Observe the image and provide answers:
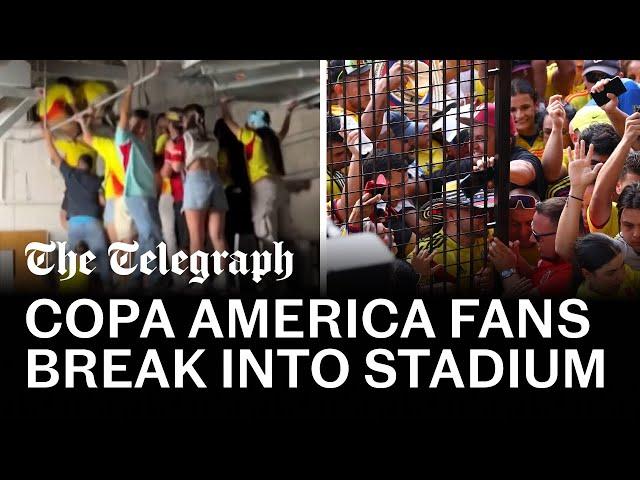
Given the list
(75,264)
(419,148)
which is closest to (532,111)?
(419,148)

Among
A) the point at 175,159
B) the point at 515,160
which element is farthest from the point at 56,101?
the point at 515,160

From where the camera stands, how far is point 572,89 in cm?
579

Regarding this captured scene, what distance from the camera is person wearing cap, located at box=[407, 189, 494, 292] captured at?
5.66m

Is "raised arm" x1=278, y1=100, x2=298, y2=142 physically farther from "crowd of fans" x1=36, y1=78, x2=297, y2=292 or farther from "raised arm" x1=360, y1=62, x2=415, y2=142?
"raised arm" x1=360, y1=62, x2=415, y2=142

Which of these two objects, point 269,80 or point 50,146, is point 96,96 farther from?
point 269,80

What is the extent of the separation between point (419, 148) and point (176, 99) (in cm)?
130

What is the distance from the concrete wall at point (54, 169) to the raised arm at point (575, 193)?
4.60 feet

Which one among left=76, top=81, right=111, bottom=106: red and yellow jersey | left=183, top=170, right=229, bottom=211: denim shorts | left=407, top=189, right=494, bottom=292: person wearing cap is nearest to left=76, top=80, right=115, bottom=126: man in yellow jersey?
left=76, top=81, right=111, bottom=106: red and yellow jersey

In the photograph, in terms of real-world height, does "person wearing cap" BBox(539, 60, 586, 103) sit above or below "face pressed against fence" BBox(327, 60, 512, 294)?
above

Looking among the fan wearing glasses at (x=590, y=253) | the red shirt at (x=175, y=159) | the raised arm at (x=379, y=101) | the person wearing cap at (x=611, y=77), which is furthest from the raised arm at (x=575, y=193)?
the red shirt at (x=175, y=159)

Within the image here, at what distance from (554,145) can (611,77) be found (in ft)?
1.56

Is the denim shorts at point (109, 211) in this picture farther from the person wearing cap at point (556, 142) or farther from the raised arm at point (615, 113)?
the raised arm at point (615, 113)

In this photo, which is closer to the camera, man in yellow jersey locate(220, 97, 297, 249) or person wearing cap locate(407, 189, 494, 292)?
man in yellow jersey locate(220, 97, 297, 249)

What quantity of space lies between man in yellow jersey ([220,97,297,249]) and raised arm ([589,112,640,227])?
169 cm
